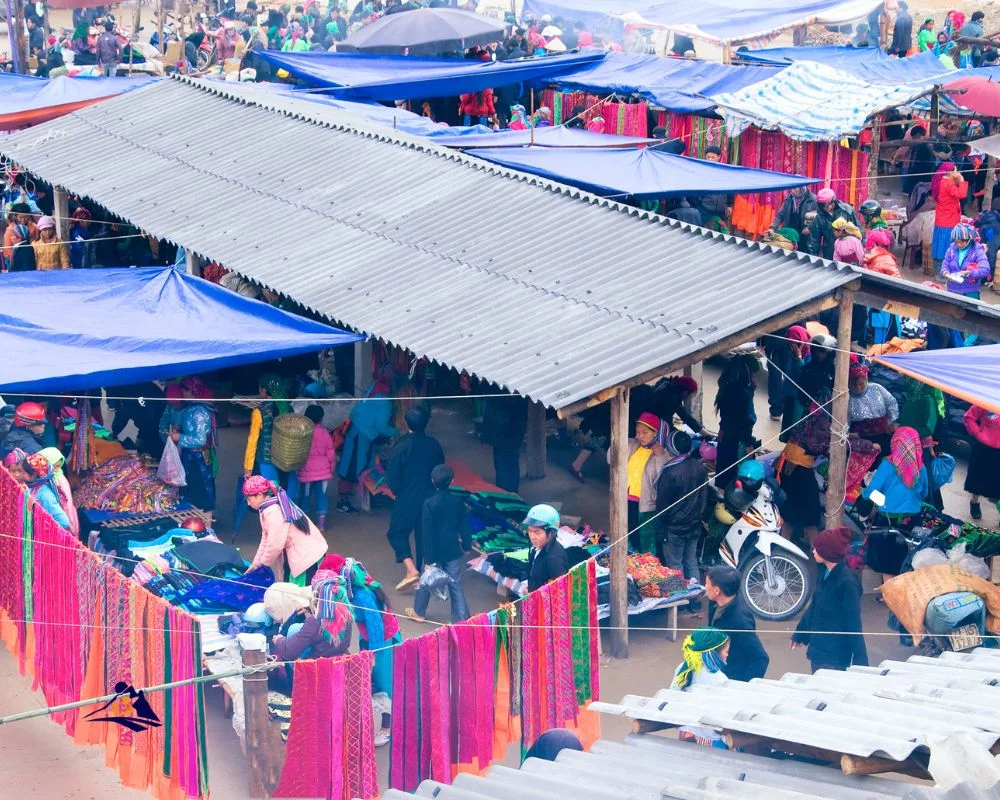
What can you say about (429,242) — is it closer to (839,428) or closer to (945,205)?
(839,428)

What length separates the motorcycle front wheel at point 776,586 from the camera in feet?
33.7

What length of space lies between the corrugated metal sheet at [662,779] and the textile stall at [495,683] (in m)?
2.57

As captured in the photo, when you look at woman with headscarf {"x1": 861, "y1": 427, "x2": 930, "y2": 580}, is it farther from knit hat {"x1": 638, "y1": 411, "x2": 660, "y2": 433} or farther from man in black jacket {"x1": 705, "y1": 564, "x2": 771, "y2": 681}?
man in black jacket {"x1": 705, "y1": 564, "x2": 771, "y2": 681}

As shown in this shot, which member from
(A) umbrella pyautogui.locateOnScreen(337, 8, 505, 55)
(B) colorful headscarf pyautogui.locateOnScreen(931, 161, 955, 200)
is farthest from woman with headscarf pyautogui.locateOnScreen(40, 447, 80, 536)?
(A) umbrella pyautogui.locateOnScreen(337, 8, 505, 55)

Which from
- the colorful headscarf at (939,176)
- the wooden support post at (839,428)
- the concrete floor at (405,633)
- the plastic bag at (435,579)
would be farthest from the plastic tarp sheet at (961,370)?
the colorful headscarf at (939,176)

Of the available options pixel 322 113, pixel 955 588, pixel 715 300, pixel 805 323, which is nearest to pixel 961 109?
pixel 805 323

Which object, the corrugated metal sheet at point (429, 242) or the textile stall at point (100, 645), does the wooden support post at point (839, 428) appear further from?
the textile stall at point (100, 645)

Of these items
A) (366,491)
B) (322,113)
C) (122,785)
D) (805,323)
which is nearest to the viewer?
(122,785)

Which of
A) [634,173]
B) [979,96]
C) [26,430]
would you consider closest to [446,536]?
[26,430]

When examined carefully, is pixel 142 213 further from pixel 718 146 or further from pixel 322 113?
pixel 718 146

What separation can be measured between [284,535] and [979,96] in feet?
42.0

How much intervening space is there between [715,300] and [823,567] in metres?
2.12

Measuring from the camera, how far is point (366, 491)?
40.5 feet

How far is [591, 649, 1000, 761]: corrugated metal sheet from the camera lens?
4.72 metres
